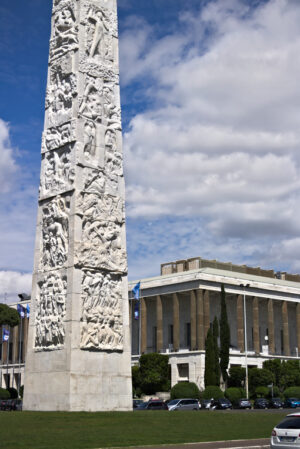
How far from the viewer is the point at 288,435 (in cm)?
1748

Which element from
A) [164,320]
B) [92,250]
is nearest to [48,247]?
[92,250]

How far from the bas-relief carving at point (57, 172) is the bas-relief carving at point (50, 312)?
13.5 ft

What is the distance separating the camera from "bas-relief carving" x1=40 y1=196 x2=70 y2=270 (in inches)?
1219

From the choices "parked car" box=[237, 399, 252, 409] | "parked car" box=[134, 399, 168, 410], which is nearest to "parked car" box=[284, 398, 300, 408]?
"parked car" box=[237, 399, 252, 409]

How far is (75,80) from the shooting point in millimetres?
32312

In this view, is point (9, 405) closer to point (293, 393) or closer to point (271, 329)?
point (293, 393)

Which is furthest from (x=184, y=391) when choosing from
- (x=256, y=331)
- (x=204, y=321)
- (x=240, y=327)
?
(x=256, y=331)

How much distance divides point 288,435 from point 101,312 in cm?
1455

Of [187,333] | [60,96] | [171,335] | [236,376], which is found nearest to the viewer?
[60,96]

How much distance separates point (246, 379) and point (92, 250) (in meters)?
47.6

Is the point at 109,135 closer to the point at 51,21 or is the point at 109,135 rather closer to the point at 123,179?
the point at 123,179

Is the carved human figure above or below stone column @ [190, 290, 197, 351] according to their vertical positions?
above

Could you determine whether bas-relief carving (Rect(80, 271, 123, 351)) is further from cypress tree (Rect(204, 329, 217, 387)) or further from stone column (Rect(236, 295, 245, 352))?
→ stone column (Rect(236, 295, 245, 352))

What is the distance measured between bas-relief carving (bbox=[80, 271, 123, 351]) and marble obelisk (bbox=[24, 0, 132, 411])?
0.05m
